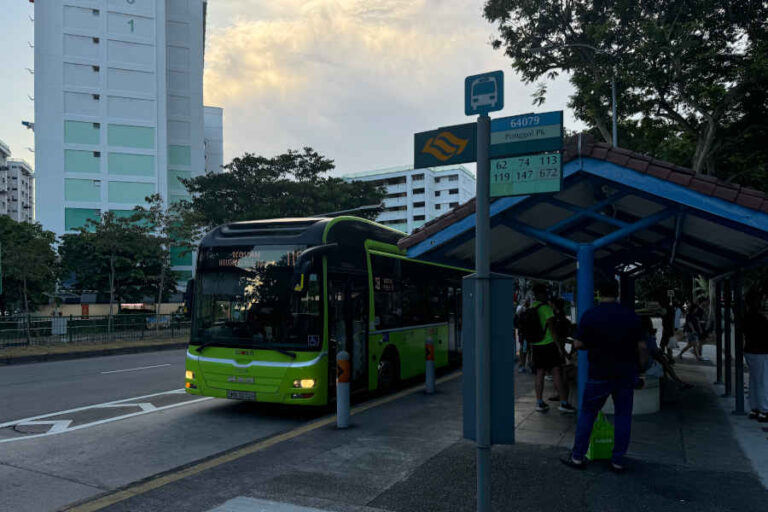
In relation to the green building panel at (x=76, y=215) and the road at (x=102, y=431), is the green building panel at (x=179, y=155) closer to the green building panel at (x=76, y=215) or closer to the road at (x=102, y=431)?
the green building panel at (x=76, y=215)

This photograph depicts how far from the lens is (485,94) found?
413 centimetres

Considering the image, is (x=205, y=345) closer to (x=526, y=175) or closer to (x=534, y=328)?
(x=534, y=328)

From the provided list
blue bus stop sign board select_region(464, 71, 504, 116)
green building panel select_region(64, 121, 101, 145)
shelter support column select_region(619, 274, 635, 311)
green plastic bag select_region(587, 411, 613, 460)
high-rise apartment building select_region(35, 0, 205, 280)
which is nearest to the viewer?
blue bus stop sign board select_region(464, 71, 504, 116)

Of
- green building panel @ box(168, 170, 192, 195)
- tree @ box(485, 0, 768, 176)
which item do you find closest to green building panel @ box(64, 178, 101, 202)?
green building panel @ box(168, 170, 192, 195)

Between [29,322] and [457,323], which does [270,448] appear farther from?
[29,322]

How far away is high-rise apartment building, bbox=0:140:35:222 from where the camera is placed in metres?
138

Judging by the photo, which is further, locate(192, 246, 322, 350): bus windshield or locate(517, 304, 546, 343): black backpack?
locate(517, 304, 546, 343): black backpack

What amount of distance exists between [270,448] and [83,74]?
67.4 meters

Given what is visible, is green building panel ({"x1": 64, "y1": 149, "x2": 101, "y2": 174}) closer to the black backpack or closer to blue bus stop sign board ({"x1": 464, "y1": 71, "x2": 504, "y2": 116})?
the black backpack

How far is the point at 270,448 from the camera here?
6941mm

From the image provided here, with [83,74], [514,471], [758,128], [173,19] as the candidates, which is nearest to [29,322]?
[514,471]

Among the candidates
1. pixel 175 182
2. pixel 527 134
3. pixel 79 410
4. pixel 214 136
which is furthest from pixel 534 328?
pixel 214 136

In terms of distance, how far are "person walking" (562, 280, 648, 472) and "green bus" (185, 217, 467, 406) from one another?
3.61 metres

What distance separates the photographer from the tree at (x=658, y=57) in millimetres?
16656
